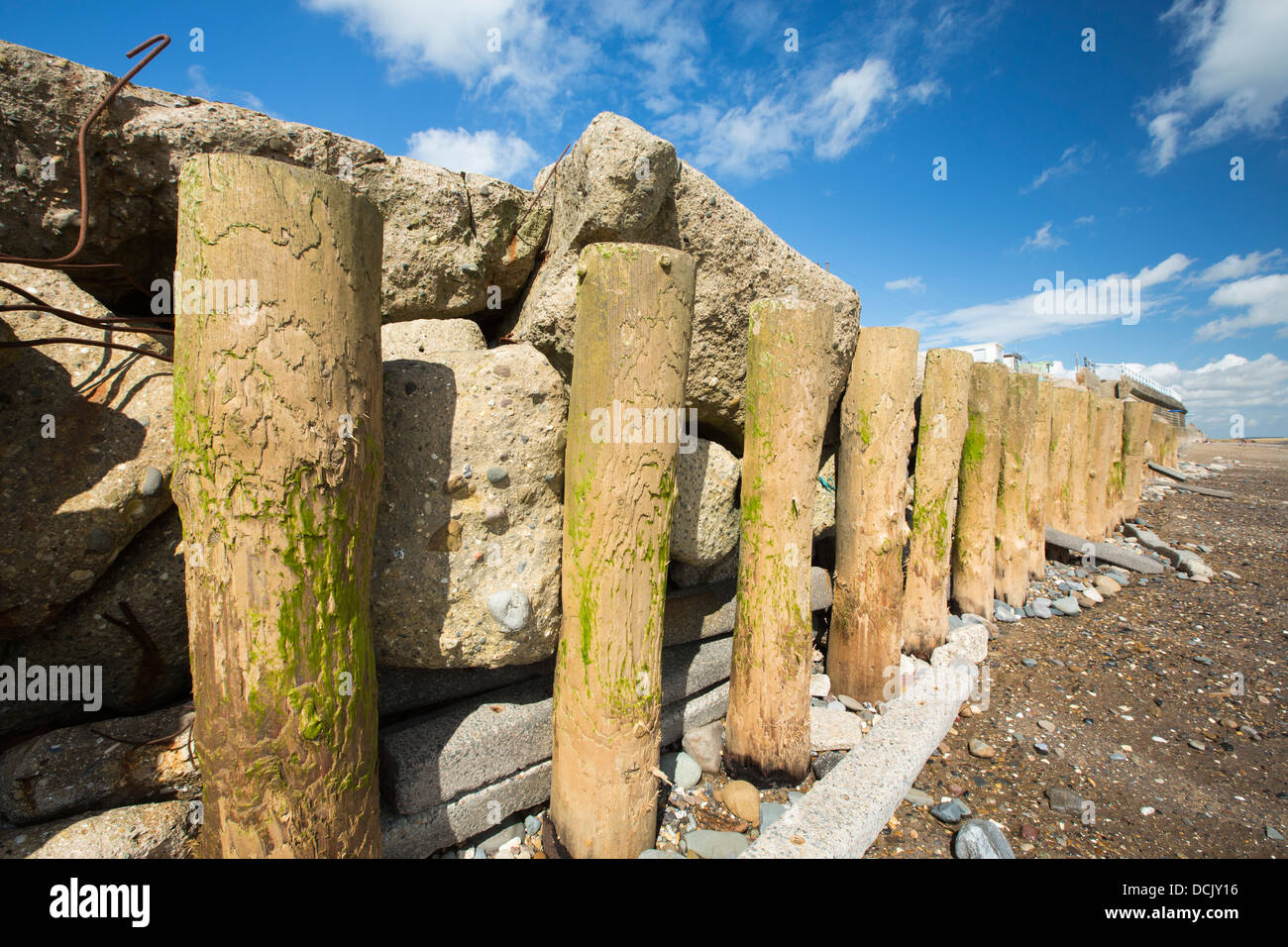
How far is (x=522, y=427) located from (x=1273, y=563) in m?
10.8

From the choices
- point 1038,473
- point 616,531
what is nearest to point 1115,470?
point 1038,473

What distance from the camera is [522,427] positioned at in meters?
2.59

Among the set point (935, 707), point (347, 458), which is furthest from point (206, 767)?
point (935, 707)

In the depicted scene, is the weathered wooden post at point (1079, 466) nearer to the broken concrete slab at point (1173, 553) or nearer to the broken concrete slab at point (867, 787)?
the broken concrete slab at point (1173, 553)

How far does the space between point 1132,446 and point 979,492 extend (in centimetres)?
706

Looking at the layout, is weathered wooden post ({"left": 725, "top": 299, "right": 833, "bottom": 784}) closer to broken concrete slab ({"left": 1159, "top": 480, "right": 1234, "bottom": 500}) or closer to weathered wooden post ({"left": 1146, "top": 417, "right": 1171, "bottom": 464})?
broken concrete slab ({"left": 1159, "top": 480, "right": 1234, "bottom": 500})

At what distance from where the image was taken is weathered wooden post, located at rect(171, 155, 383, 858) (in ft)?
5.62

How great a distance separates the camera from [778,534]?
122 inches

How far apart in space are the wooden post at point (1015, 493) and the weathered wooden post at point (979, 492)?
0.21 m

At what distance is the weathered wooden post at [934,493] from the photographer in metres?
4.65

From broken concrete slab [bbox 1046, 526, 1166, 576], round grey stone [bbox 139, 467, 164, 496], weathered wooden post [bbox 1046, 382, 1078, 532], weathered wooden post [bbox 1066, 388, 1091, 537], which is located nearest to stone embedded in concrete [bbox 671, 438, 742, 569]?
round grey stone [bbox 139, 467, 164, 496]

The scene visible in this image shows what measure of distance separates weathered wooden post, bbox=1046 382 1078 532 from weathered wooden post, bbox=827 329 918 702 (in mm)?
4166
